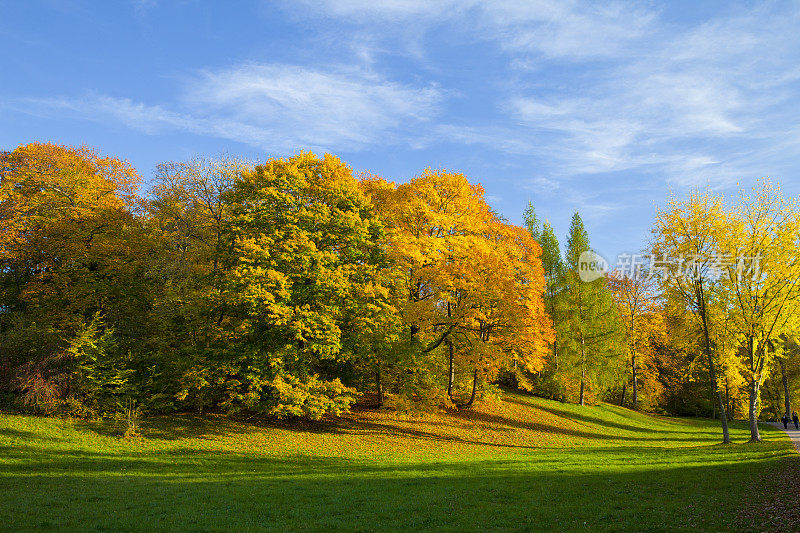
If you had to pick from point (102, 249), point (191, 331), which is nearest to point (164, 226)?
point (102, 249)

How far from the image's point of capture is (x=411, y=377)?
2877cm

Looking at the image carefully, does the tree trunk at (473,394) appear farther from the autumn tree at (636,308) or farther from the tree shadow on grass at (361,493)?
the autumn tree at (636,308)

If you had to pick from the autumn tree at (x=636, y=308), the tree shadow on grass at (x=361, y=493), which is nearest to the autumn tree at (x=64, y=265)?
the tree shadow on grass at (x=361, y=493)

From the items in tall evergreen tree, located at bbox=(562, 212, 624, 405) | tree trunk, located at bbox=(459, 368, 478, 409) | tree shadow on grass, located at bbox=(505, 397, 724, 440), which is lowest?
tree shadow on grass, located at bbox=(505, 397, 724, 440)

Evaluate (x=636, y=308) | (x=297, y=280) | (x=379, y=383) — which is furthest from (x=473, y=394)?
(x=636, y=308)

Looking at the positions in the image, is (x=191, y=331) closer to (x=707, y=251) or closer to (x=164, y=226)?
(x=164, y=226)

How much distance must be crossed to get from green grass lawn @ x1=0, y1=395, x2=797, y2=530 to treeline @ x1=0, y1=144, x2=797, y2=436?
1.99m

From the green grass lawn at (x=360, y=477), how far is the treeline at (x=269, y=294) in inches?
78.3

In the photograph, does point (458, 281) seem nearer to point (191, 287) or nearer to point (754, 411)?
point (191, 287)

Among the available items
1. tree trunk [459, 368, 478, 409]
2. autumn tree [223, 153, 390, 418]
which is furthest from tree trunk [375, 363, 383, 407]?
tree trunk [459, 368, 478, 409]

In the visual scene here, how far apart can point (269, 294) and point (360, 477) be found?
33.7 ft

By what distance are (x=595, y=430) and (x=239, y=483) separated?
94.5 ft

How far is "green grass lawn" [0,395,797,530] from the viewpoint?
1164cm

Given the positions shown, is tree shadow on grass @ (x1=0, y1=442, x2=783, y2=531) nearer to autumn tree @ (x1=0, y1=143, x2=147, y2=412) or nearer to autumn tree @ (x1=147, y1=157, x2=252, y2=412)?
autumn tree @ (x1=147, y1=157, x2=252, y2=412)
